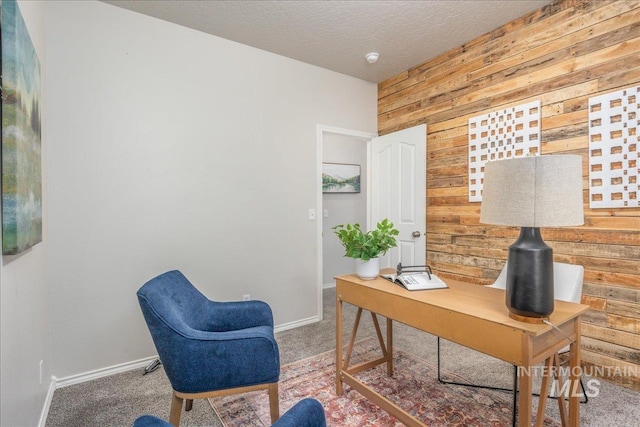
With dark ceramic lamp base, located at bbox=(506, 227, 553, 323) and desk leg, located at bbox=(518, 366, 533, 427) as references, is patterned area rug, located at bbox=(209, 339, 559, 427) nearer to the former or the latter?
desk leg, located at bbox=(518, 366, 533, 427)

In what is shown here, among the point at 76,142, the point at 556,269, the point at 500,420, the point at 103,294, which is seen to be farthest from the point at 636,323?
the point at 76,142

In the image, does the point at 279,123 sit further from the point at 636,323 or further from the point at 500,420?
the point at 636,323

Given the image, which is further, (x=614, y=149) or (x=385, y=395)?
(x=614, y=149)

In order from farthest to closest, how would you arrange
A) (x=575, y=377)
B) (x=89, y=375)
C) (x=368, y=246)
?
(x=89, y=375) → (x=368, y=246) → (x=575, y=377)

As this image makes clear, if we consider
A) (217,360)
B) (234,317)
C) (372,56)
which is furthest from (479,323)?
(372,56)

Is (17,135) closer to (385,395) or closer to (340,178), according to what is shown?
(385,395)

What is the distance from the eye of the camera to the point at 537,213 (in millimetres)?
1163

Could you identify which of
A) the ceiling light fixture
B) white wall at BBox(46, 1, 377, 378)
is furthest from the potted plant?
the ceiling light fixture

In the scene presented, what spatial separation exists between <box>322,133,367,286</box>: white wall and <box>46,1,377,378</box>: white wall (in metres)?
1.40

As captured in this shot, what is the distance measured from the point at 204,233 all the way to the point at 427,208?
229cm

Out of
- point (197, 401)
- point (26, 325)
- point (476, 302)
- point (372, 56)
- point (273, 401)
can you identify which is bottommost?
point (197, 401)

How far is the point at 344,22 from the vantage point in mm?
2633

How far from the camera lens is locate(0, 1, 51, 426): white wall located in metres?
1.22

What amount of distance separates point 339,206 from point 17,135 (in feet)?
13.0
